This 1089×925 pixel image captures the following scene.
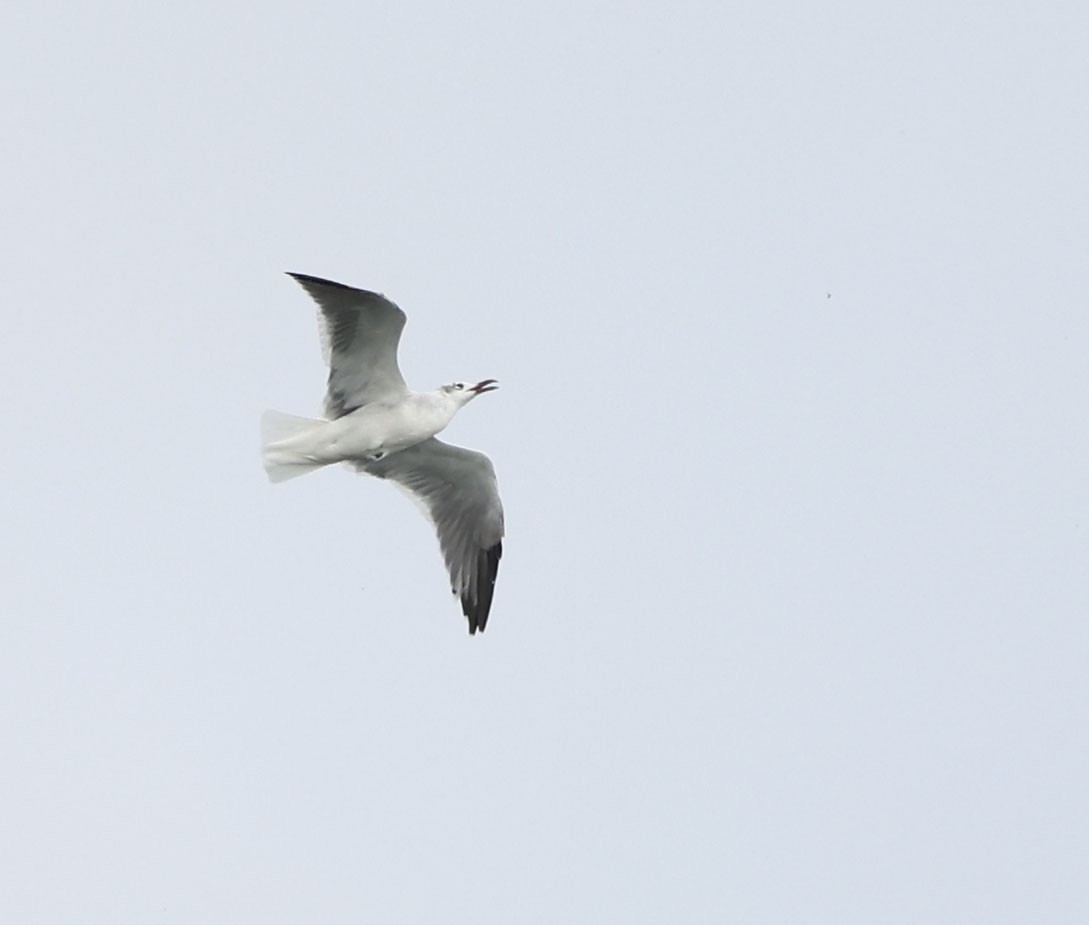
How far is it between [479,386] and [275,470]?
1.54m

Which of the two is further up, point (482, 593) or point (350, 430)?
point (350, 430)

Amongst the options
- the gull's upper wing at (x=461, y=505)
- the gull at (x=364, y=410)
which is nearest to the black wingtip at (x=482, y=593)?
the gull's upper wing at (x=461, y=505)

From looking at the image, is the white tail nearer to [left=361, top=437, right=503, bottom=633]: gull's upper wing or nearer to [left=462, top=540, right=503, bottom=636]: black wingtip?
[left=361, top=437, right=503, bottom=633]: gull's upper wing

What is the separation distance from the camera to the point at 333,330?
41.1ft

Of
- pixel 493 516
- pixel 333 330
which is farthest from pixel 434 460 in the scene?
pixel 333 330

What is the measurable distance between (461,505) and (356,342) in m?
2.15

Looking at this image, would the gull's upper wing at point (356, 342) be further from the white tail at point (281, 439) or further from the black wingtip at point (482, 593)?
the black wingtip at point (482, 593)

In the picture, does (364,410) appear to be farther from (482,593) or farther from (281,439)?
(482,593)

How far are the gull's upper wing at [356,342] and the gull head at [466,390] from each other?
1.16 ft

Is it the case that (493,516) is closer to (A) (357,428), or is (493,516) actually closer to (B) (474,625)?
(B) (474,625)

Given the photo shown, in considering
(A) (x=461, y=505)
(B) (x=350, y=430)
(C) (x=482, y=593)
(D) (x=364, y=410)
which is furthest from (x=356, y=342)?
(C) (x=482, y=593)

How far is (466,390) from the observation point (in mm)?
13070

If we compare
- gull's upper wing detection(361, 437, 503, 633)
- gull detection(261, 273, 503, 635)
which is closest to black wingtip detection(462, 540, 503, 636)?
gull's upper wing detection(361, 437, 503, 633)

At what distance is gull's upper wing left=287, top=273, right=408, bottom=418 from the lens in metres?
12.2
